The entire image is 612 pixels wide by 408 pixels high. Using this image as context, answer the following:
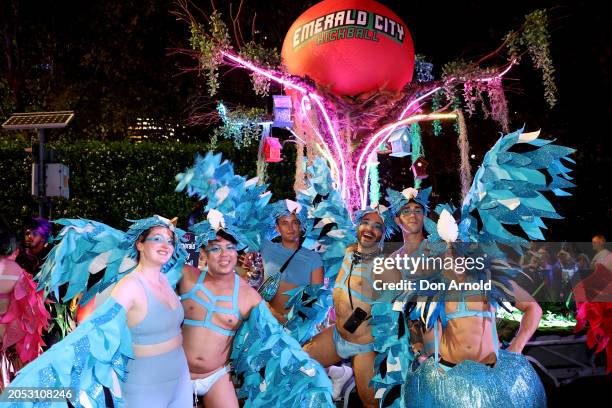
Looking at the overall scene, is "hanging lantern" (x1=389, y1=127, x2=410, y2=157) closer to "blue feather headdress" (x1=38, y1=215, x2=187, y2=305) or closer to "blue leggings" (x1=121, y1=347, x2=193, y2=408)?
"blue feather headdress" (x1=38, y1=215, x2=187, y2=305)

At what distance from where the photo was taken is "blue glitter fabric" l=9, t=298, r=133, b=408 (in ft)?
10.3

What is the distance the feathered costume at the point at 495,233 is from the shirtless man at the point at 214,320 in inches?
41.1

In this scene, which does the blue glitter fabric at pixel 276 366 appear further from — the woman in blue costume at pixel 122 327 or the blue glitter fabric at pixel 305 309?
the blue glitter fabric at pixel 305 309

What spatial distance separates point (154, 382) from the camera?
367cm

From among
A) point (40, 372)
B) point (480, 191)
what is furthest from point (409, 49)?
point (40, 372)

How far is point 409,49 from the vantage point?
8078mm

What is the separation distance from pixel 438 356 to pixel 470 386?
0.28 metres

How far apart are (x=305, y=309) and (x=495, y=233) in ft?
6.11

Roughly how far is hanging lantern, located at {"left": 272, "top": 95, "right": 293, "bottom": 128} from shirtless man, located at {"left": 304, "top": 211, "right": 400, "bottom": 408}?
3.48 metres

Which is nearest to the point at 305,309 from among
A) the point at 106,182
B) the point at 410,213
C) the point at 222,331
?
the point at 410,213

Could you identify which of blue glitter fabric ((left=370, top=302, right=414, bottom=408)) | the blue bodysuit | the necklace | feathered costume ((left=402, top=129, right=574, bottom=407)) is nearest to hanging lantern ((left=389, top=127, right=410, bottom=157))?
the necklace

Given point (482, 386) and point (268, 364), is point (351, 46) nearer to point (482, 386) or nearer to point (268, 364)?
point (268, 364)

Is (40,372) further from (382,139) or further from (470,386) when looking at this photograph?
(382,139)

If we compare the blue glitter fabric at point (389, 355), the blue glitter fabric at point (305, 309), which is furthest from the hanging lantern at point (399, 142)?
the blue glitter fabric at point (389, 355)
